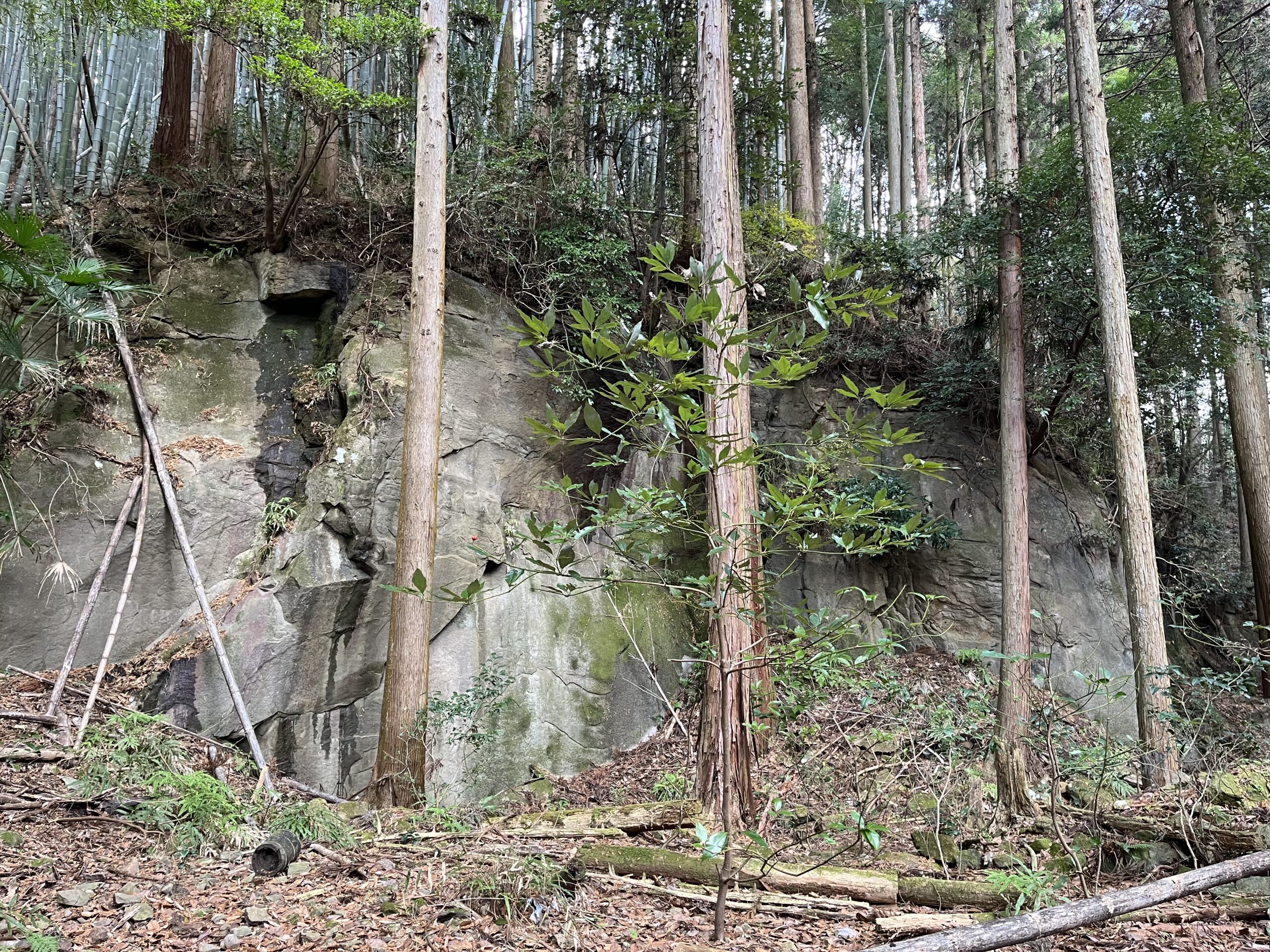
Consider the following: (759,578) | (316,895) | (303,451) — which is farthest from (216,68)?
(316,895)

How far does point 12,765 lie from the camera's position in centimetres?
418

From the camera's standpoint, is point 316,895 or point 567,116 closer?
point 316,895

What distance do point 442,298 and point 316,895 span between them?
4433 mm

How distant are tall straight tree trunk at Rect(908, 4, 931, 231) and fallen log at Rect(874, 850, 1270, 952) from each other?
1360 centimetres

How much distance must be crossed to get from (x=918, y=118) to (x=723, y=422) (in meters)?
14.7

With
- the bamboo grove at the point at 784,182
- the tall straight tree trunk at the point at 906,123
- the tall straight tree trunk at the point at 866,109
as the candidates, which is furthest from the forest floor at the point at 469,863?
the tall straight tree trunk at the point at 866,109

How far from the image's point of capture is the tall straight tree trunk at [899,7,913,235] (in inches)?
573

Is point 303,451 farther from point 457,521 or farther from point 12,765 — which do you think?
point 12,765

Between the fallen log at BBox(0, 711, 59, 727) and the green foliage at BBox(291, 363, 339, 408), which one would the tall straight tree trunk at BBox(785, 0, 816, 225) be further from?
the fallen log at BBox(0, 711, 59, 727)

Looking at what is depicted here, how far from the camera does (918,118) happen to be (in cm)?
1552

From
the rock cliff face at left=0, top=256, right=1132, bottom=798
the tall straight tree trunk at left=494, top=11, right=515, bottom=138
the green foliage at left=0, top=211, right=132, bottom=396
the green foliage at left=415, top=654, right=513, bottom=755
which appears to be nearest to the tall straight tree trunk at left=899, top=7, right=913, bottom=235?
the tall straight tree trunk at left=494, top=11, right=515, bottom=138

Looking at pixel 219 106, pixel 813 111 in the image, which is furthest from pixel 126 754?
pixel 813 111

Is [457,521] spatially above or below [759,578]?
above

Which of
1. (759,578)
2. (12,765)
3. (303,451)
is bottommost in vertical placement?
(12,765)
